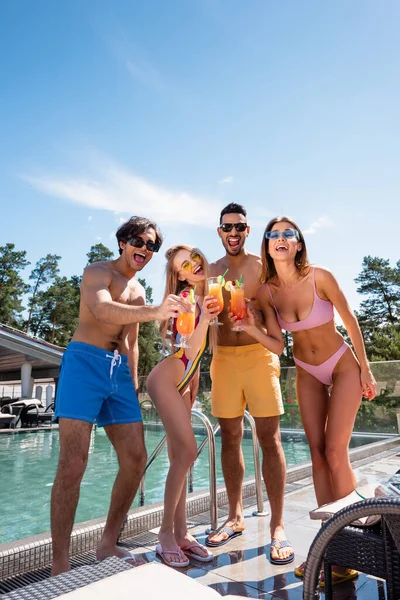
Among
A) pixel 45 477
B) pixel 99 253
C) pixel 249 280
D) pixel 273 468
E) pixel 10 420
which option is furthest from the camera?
pixel 99 253

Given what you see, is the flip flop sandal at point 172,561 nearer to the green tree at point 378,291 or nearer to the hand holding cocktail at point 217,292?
the hand holding cocktail at point 217,292

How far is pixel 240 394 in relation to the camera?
10.4ft

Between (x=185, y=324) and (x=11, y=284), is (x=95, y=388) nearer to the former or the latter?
(x=185, y=324)

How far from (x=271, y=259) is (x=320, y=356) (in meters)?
0.78

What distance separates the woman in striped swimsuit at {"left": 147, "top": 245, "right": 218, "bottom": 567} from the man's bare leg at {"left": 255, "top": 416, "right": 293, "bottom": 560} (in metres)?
0.53

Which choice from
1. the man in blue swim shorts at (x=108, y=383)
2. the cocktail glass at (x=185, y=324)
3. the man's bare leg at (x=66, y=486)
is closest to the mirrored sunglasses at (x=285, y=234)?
the cocktail glass at (x=185, y=324)

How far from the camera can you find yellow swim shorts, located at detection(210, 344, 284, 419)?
10.1 feet

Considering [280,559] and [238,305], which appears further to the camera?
[238,305]

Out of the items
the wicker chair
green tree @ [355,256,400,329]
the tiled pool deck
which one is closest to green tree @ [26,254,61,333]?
green tree @ [355,256,400,329]

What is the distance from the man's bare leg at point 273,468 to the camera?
288 centimetres

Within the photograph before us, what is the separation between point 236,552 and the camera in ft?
9.14

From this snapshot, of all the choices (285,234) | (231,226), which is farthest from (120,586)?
(231,226)

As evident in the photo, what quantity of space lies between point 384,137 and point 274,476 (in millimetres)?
10837

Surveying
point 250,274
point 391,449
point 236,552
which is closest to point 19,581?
point 236,552
